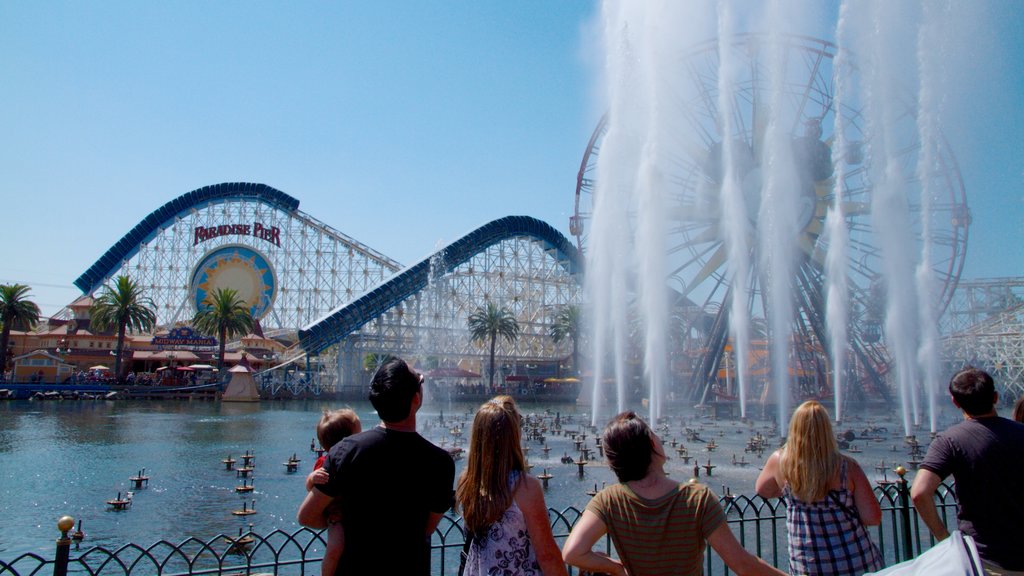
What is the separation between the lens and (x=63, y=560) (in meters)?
4.05

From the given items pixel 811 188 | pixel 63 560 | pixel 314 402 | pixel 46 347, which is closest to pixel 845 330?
pixel 811 188

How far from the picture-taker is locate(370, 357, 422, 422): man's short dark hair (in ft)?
11.1

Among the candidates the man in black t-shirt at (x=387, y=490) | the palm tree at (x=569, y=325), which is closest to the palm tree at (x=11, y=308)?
the palm tree at (x=569, y=325)

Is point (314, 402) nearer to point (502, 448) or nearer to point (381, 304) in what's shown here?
point (381, 304)

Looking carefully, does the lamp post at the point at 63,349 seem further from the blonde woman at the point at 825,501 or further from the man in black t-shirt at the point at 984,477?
the man in black t-shirt at the point at 984,477

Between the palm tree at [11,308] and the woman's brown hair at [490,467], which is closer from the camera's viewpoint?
the woman's brown hair at [490,467]

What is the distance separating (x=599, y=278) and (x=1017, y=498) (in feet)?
80.7

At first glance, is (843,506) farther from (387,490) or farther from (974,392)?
(387,490)

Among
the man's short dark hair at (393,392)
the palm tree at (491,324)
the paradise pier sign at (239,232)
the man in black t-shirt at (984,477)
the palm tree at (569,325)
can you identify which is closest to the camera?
the man's short dark hair at (393,392)

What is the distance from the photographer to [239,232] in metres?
63.1

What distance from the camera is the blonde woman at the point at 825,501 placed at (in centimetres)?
357

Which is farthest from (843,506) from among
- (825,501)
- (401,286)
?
(401,286)

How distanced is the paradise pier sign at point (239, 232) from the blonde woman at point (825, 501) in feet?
209

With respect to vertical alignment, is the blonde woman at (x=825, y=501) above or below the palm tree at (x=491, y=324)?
below
